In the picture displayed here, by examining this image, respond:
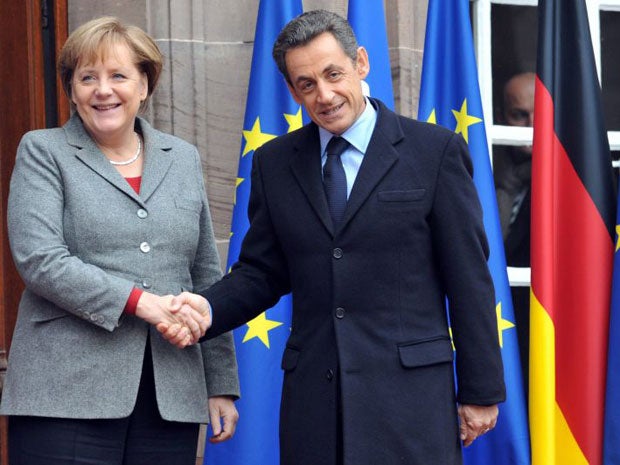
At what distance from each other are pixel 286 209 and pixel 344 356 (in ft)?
1.52

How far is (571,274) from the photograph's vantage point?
16.1ft

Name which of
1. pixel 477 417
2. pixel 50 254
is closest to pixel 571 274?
→ pixel 477 417

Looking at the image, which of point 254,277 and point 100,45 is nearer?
point 100,45

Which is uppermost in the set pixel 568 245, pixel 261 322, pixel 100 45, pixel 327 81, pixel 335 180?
pixel 100 45

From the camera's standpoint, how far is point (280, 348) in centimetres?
466

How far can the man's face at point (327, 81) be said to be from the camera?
3.46 metres

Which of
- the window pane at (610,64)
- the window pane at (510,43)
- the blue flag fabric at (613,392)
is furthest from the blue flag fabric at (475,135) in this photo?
the window pane at (610,64)

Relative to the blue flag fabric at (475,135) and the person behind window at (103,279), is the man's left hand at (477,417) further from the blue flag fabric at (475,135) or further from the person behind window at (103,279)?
the blue flag fabric at (475,135)

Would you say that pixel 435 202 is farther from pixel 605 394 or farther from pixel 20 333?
pixel 605 394

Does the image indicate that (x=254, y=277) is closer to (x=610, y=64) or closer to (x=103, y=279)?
(x=103, y=279)

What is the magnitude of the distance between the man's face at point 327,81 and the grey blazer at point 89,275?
48 centimetres

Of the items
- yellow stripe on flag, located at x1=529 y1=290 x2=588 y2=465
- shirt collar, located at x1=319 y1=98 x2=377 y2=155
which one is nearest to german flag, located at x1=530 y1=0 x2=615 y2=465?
yellow stripe on flag, located at x1=529 y1=290 x2=588 y2=465

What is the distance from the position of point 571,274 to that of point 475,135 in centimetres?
66

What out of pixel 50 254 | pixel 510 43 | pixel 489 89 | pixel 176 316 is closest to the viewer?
pixel 50 254
